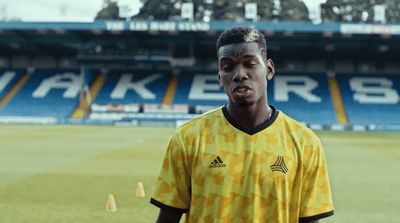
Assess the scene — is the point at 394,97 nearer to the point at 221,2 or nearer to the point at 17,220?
the point at 221,2

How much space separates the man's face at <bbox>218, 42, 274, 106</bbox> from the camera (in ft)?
8.20

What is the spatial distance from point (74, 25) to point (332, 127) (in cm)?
1894

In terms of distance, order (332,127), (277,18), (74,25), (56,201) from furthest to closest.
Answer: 1. (277,18)
2. (74,25)
3. (332,127)
4. (56,201)

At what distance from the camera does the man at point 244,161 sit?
248 centimetres

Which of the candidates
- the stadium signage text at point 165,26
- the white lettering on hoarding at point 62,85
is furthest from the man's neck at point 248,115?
the white lettering on hoarding at point 62,85

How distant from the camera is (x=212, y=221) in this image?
2510mm

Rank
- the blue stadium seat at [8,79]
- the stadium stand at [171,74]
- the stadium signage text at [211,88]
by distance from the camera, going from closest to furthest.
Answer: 1. the stadium stand at [171,74]
2. the stadium signage text at [211,88]
3. the blue stadium seat at [8,79]

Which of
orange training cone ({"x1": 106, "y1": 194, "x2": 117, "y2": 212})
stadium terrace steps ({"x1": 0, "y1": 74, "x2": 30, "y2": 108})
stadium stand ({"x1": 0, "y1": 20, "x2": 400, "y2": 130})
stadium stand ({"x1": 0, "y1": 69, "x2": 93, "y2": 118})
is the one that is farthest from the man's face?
stadium terrace steps ({"x1": 0, "y1": 74, "x2": 30, "y2": 108})

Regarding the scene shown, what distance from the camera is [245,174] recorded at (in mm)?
2477

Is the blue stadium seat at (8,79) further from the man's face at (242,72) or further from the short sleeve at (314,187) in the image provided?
the short sleeve at (314,187)

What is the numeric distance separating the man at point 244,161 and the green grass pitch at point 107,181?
535cm

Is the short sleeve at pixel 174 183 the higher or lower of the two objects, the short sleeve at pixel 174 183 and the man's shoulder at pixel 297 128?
the lower

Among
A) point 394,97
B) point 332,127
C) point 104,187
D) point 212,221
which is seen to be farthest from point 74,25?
point 212,221

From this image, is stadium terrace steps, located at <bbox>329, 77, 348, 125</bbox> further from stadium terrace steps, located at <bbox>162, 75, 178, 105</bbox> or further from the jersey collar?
the jersey collar
